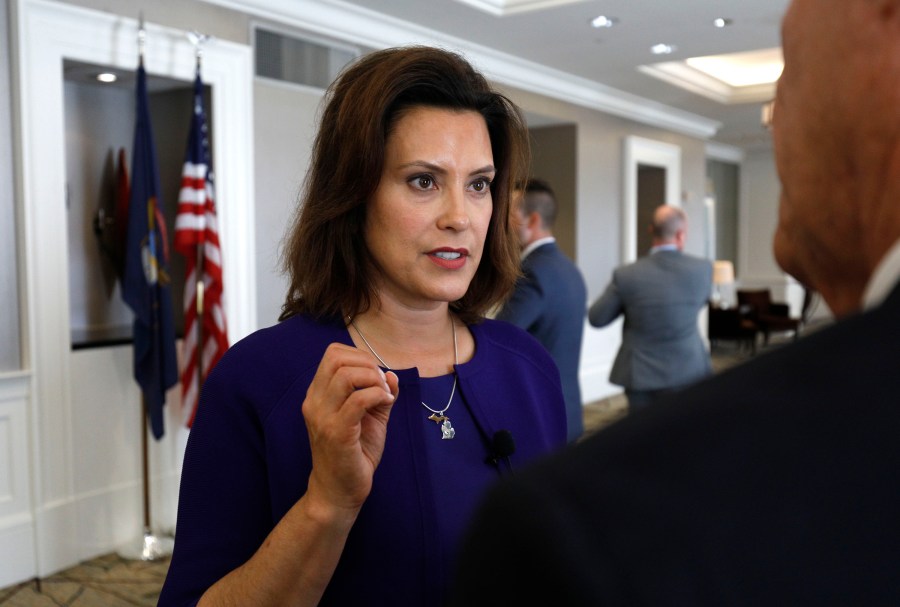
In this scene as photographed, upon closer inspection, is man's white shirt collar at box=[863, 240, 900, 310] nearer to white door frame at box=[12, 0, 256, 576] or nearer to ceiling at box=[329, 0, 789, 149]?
white door frame at box=[12, 0, 256, 576]

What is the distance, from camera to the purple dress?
3.72 ft

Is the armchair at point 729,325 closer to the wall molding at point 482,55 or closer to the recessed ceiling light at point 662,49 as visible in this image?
the wall molding at point 482,55

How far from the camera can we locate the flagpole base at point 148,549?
14.1 ft

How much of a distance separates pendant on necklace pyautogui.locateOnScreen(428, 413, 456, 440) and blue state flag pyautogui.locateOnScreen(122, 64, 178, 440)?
3.24 meters

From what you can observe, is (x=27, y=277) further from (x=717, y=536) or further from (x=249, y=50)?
(x=717, y=536)

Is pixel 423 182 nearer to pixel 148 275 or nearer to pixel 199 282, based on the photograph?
pixel 148 275

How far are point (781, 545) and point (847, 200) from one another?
202 millimetres

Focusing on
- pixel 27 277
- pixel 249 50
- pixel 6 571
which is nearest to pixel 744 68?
pixel 249 50

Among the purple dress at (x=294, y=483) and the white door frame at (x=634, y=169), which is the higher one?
the white door frame at (x=634, y=169)

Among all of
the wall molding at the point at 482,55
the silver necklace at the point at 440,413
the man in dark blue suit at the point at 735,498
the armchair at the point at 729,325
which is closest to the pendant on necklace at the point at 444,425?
the silver necklace at the point at 440,413

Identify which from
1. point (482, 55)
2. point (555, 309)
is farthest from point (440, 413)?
point (482, 55)

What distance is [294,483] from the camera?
116cm

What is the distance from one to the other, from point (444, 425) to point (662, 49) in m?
6.39

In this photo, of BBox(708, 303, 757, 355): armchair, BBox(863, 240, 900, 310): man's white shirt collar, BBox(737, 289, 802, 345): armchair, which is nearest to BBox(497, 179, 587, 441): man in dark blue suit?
BBox(863, 240, 900, 310): man's white shirt collar
